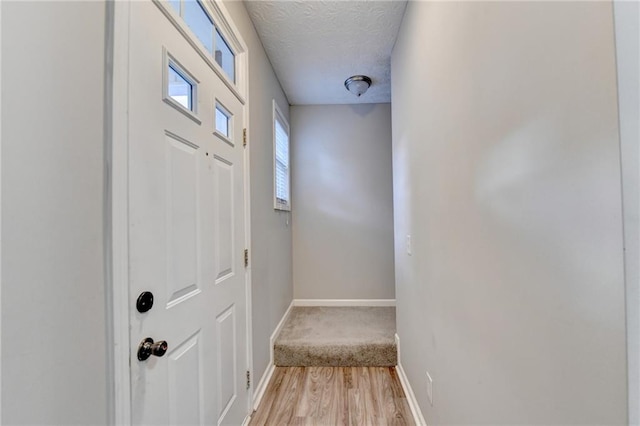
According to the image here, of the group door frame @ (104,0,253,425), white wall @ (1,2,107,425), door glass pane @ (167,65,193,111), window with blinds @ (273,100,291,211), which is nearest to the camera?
white wall @ (1,2,107,425)

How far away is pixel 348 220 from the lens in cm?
359

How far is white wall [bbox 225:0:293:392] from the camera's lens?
77.2 inches

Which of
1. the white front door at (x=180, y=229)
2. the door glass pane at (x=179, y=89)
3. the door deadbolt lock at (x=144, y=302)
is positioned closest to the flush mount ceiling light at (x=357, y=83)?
the white front door at (x=180, y=229)

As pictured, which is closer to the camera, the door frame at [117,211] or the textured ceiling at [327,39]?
the door frame at [117,211]

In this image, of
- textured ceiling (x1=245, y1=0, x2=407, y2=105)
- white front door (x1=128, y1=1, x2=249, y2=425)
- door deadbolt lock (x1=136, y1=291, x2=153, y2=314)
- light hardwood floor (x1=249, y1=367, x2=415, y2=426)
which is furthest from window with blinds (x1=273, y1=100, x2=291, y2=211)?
door deadbolt lock (x1=136, y1=291, x2=153, y2=314)

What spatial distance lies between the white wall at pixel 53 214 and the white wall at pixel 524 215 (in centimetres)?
112

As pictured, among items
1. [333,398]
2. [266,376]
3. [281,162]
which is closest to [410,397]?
[333,398]

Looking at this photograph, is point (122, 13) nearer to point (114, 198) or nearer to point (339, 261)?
point (114, 198)

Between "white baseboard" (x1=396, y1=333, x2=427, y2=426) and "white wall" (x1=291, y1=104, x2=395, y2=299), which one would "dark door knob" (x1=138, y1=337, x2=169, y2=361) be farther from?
"white wall" (x1=291, y1=104, x2=395, y2=299)

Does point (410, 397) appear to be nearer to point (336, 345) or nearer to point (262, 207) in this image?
point (336, 345)

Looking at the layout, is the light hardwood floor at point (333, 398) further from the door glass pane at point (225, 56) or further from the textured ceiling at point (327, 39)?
the textured ceiling at point (327, 39)

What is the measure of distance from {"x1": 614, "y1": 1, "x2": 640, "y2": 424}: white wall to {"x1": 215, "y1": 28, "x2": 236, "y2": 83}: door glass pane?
158 cm

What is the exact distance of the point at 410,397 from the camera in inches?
75.0

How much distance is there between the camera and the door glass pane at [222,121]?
1475mm
